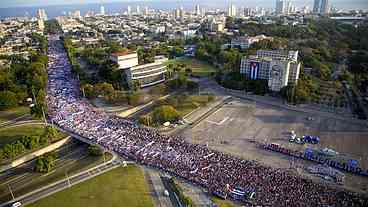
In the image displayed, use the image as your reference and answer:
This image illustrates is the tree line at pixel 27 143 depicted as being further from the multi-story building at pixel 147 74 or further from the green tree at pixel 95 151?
the multi-story building at pixel 147 74

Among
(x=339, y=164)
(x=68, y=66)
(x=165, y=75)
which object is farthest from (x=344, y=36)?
(x=68, y=66)

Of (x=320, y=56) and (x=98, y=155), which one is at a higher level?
(x=320, y=56)

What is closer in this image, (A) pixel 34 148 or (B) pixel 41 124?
(A) pixel 34 148

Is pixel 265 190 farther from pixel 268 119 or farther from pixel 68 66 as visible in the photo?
pixel 68 66

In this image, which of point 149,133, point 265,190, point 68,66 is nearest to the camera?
point 265,190

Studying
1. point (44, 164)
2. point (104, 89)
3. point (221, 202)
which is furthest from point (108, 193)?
point (104, 89)

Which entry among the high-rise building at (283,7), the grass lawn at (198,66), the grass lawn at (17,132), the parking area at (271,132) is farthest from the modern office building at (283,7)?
the grass lawn at (17,132)
